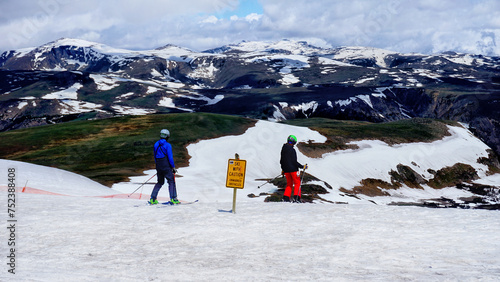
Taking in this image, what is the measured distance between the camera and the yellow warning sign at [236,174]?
17703 mm

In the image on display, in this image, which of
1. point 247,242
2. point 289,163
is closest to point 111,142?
point 289,163

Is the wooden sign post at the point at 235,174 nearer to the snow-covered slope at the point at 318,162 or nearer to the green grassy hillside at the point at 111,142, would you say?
the snow-covered slope at the point at 318,162

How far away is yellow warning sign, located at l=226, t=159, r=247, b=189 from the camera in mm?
17703

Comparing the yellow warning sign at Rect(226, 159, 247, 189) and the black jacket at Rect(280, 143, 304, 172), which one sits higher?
the black jacket at Rect(280, 143, 304, 172)

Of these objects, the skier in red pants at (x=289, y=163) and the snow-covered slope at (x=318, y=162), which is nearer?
the skier in red pants at (x=289, y=163)

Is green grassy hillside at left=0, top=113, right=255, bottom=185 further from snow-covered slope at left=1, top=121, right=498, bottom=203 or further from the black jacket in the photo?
the black jacket

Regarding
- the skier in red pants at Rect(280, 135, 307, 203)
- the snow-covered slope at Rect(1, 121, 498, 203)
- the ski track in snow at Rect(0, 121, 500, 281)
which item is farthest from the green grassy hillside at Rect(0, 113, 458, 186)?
the ski track in snow at Rect(0, 121, 500, 281)

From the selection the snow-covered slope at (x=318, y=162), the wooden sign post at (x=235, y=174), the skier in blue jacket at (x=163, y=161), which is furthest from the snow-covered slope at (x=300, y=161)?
the wooden sign post at (x=235, y=174)

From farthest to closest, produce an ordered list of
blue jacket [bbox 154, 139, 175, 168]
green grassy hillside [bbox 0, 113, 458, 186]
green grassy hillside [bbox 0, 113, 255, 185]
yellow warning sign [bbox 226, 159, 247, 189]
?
green grassy hillside [bbox 0, 113, 458, 186] < green grassy hillside [bbox 0, 113, 255, 185] < blue jacket [bbox 154, 139, 175, 168] < yellow warning sign [bbox 226, 159, 247, 189]

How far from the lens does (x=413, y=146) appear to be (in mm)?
85562

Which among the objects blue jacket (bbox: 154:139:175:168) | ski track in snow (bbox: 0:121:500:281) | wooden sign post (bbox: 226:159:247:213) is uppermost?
blue jacket (bbox: 154:139:175:168)

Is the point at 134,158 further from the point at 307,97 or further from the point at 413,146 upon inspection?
the point at 307,97

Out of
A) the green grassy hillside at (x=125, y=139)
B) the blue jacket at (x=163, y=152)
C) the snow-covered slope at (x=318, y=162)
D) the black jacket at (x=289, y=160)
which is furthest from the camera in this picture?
the green grassy hillside at (x=125, y=139)

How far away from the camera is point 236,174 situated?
58.4ft
